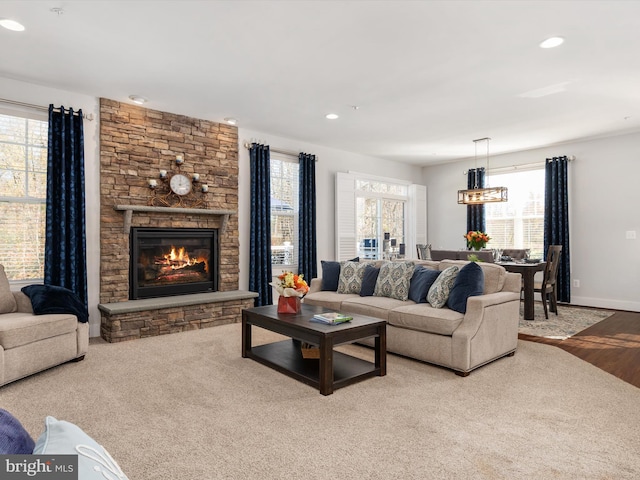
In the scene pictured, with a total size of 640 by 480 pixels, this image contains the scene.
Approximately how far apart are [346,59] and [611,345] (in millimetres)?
3878

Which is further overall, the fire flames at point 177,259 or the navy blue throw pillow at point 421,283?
the fire flames at point 177,259

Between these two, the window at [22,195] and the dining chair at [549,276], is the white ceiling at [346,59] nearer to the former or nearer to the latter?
the window at [22,195]

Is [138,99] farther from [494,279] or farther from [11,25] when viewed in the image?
[494,279]

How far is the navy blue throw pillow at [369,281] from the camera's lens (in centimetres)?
455

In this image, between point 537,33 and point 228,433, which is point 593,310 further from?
point 228,433

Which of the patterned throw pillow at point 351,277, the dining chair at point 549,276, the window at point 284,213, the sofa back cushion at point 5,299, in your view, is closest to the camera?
the sofa back cushion at point 5,299

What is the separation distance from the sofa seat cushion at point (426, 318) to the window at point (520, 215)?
449cm

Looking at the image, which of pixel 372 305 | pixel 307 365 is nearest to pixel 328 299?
pixel 372 305

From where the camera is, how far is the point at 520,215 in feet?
24.5

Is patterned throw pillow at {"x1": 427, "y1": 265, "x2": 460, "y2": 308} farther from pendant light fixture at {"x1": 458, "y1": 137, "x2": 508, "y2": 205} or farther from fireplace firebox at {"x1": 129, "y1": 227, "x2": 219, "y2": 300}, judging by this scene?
fireplace firebox at {"x1": 129, "y1": 227, "x2": 219, "y2": 300}

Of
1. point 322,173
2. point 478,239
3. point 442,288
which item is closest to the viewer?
point 442,288

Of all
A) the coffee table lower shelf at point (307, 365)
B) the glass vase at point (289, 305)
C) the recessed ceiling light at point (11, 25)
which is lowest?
the coffee table lower shelf at point (307, 365)

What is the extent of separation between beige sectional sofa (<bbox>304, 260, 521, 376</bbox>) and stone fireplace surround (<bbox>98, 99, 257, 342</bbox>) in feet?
6.85

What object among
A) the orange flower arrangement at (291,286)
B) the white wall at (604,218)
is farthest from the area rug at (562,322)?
the orange flower arrangement at (291,286)
